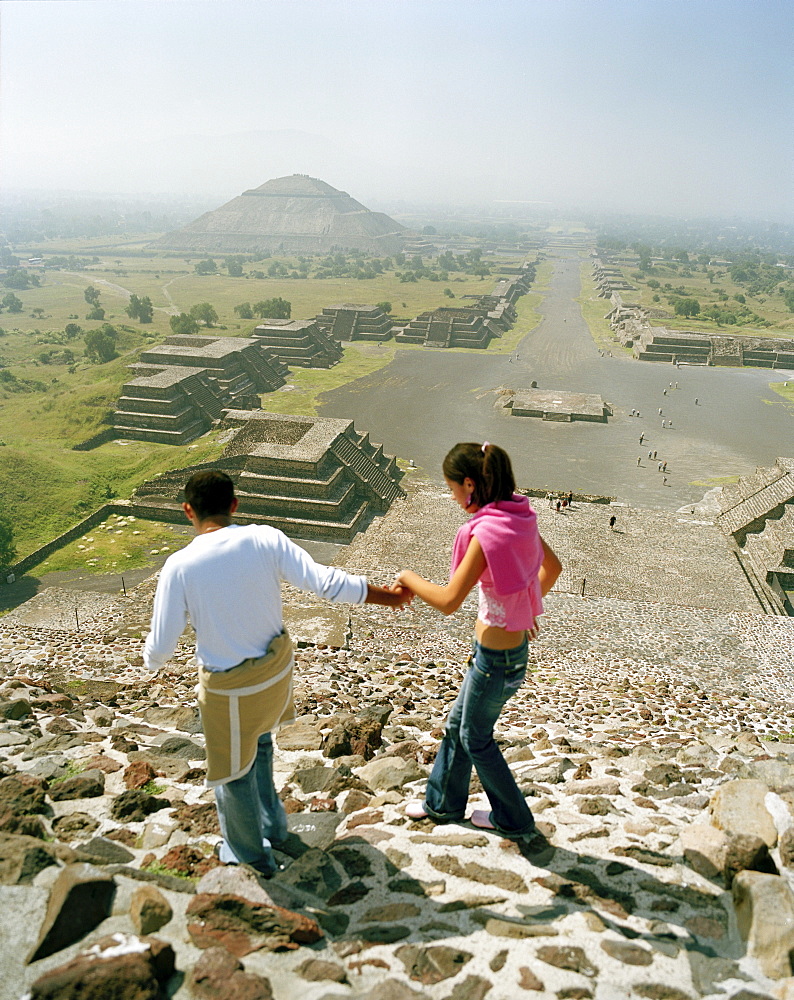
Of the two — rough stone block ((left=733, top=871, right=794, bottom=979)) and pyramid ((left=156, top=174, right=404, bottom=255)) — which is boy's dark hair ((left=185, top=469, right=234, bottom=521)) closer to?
rough stone block ((left=733, top=871, right=794, bottom=979))

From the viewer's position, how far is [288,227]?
128875 millimetres

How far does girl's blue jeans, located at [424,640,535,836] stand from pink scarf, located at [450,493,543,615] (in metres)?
0.38

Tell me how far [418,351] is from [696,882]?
143 ft

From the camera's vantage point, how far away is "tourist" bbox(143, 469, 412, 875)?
290 centimetres

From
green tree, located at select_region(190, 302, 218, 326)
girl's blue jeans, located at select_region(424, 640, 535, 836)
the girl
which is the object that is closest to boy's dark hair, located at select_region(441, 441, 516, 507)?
the girl

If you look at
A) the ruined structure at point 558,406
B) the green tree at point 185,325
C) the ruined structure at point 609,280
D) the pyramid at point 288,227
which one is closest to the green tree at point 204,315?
the green tree at point 185,325

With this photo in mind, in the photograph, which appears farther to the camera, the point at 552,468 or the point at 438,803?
the point at 552,468

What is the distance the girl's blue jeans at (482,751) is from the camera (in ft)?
11.0

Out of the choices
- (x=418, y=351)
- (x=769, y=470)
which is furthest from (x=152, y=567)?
(x=418, y=351)

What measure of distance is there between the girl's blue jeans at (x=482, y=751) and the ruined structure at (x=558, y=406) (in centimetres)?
2856

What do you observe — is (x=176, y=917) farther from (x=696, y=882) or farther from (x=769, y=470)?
(x=769, y=470)

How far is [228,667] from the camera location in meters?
3.01

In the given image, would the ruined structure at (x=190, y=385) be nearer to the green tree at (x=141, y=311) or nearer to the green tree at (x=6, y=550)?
the green tree at (x=6, y=550)

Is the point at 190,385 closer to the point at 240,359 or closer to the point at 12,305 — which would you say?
the point at 240,359
